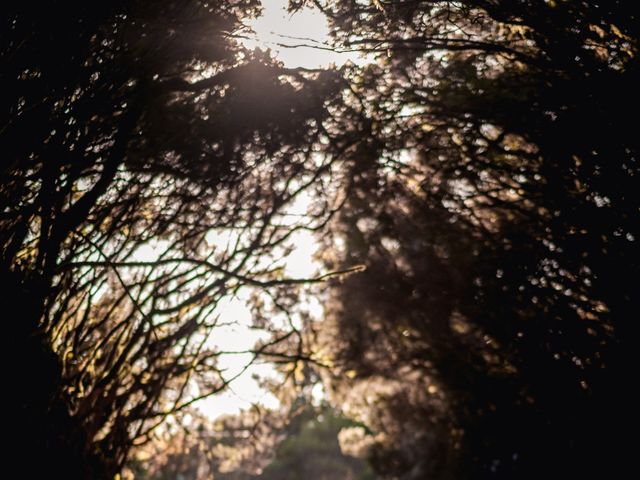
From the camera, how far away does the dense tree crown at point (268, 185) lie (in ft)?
10.5

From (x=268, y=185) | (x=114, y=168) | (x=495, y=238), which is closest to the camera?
(x=114, y=168)

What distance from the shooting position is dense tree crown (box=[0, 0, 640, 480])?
319 cm

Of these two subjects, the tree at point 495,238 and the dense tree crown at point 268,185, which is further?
the tree at point 495,238

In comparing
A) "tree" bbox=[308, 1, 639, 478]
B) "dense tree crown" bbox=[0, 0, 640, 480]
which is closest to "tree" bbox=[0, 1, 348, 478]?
"dense tree crown" bbox=[0, 0, 640, 480]

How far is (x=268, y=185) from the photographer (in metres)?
5.09

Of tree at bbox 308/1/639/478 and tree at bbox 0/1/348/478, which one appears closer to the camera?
tree at bbox 0/1/348/478

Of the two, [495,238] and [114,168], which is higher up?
[495,238]

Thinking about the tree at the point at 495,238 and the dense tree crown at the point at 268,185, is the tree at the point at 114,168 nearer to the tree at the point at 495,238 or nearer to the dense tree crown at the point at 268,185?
the dense tree crown at the point at 268,185

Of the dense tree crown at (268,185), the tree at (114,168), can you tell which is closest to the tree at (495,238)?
the dense tree crown at (268,185)

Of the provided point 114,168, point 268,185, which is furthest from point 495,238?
point 114,168

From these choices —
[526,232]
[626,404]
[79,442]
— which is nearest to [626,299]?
[526,232]

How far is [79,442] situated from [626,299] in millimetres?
7125

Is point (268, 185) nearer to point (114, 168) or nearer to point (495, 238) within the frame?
point (114, 168)

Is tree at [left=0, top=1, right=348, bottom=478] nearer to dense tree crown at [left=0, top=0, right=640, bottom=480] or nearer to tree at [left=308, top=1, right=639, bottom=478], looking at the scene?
dense tree crown at [left=0, top=0, right=640, bottom=480]
